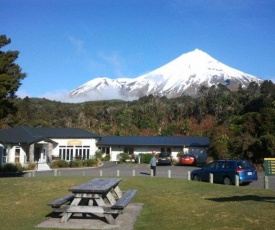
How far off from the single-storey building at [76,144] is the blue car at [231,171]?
24.5 metres

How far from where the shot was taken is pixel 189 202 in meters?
11.6

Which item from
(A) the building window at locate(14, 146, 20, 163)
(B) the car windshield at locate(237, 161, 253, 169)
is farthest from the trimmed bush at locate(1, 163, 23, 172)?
(B) the car windshield at locate(237, 161, 253, 169)

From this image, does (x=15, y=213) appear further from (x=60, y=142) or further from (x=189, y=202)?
(x=60, y=142)

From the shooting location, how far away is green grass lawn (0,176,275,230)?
8531 mm

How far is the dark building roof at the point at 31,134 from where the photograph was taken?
3884 cm

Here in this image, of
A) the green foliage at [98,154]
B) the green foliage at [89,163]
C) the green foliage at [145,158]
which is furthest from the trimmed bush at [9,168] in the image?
the green foliage at [145,158]

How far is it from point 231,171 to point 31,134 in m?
29.1

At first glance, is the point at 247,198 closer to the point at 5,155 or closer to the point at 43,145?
the point at 5,155

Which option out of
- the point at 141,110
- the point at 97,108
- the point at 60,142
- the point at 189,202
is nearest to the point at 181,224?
the point at 189,202

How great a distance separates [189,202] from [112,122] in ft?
202

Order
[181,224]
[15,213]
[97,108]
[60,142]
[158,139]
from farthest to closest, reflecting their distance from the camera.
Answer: [97,108]
[158,139]
[60,142]
[15,213]
[181,224]

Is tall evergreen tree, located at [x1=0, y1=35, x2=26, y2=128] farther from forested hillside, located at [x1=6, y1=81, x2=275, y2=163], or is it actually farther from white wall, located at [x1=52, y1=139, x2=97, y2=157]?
forested hillside, located at [x1=6, y1=81, x2=275, y2=163]

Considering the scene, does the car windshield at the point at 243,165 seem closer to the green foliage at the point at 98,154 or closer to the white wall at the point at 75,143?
the green foliage at the point at 98,154

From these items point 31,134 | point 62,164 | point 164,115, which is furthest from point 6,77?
point 164,115
